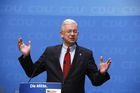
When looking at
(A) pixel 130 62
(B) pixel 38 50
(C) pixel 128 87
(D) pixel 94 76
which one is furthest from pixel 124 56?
(D) pixel 94 76

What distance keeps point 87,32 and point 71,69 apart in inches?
70.5

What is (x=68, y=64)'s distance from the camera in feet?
8.10

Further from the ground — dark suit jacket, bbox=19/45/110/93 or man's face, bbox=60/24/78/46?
man's face, bbox=60/24/78/46

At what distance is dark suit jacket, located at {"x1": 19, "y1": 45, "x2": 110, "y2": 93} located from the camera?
7.95 ft

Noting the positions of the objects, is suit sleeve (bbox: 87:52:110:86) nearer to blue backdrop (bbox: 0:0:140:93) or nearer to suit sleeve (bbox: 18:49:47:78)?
suit sleeve (bbox: 18:49:47:78)

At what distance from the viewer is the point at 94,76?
2.46m

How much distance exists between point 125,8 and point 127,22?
18 cm

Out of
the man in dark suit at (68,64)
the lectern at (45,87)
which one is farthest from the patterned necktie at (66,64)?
the lectern at (45,87)

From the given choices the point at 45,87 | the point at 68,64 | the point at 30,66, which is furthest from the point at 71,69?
the point at 45,87

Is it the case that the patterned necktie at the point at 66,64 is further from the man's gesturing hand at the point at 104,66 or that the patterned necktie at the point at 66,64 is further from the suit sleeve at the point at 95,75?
the man's gesturing hand at the point at 104,66

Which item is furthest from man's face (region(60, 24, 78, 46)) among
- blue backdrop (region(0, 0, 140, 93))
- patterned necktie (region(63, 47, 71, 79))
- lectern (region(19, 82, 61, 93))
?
blue backdrop (region(0, 0, 140, 93))

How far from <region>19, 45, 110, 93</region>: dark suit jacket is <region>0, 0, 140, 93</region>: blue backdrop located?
1.61 m

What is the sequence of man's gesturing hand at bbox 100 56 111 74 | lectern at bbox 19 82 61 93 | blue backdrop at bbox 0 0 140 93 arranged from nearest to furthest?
1. lectern at bbox 19 82 61 93
2. man's gesturing hand at bbox 100 56 111 74
3. blue backdrop at bbox 0 0 140 93

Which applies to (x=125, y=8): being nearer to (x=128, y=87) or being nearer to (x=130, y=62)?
(x=130, y=62)
